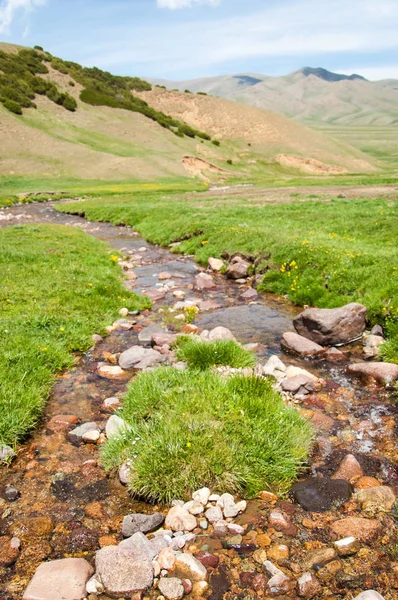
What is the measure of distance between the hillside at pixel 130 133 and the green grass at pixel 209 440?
76.8 m

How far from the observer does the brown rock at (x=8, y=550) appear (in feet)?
17.0

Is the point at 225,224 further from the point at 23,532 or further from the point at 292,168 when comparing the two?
the point at 292,168

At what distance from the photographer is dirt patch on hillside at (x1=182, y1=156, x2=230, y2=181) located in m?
92.8

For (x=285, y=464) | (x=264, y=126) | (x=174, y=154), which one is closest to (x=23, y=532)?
(x=285, y=464)

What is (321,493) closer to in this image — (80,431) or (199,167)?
(80,431)

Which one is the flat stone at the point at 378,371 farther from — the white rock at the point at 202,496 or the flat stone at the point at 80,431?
the flat stone at the point at 80,431

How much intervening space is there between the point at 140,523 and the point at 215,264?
16290mm

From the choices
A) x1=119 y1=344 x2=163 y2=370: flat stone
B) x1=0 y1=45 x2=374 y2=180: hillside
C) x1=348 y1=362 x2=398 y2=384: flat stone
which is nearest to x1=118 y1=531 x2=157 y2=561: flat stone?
x1=119 y1=344 x2=163 y2=370: flat stone

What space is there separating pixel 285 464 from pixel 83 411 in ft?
13.7

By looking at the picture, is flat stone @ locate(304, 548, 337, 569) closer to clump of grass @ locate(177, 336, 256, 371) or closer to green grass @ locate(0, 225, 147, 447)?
green grass @ locate(0, 225, 147, 447)

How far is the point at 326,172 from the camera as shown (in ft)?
404

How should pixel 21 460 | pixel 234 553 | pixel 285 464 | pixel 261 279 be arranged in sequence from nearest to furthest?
pixel 234 553
pixel 285 464
pixel 21 460
pixel 261 279

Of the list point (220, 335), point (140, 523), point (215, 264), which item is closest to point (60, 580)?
point (140, 523)

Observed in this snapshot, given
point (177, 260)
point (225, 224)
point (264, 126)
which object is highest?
point (264, 126)
